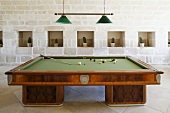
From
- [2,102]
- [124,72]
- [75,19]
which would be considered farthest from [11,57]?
[124,72]

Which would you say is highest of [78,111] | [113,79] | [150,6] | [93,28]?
[150,6]

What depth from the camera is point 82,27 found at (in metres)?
6.52

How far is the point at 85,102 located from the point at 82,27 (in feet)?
13.1

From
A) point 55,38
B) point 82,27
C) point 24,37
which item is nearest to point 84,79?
point 82,27

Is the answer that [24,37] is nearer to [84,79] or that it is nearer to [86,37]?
[86,37]

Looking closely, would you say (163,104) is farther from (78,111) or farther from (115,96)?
(78,111)

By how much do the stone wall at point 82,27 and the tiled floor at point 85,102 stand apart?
2880mm

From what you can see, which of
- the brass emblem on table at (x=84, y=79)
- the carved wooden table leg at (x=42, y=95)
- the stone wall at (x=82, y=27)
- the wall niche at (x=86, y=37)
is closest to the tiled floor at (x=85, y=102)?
the carved wooden table leg at (x=42, y=95)

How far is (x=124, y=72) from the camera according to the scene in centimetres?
239

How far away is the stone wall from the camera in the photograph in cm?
634

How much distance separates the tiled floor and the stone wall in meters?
2.88

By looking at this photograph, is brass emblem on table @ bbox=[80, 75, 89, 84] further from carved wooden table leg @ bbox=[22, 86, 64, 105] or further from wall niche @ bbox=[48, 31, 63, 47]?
wall niche @ bbox=[48, 31, 63, 47]

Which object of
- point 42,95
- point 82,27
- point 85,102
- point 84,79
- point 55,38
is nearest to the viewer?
point 84,79

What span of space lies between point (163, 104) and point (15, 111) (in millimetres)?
2292
